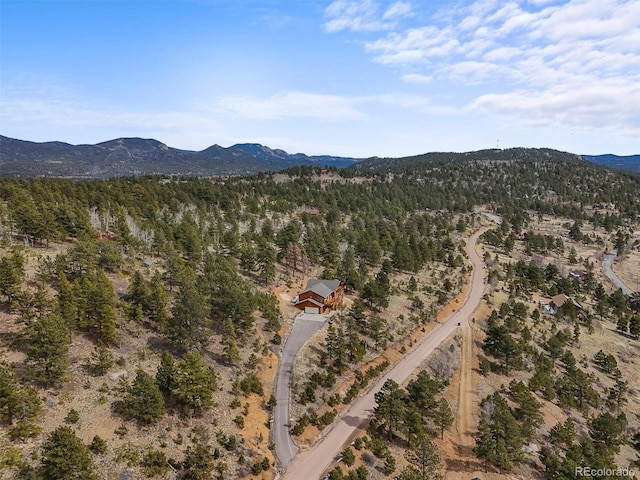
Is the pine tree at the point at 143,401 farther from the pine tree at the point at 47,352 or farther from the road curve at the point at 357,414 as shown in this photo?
the road curve at the point at 357,414

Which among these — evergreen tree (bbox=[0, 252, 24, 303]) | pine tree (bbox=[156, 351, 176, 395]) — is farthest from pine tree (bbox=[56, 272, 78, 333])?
pine tree (bbox=[156, 351, 176, 395])

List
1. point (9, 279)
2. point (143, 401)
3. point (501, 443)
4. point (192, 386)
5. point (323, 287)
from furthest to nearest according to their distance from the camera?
→ point (323, 287) → point (9, 279) → point (501, 443) → point (192, 386) → point (143, 401)

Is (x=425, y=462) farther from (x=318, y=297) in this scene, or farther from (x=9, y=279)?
(x=9, y=279)

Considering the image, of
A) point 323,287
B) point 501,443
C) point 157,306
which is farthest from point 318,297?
point 501,443

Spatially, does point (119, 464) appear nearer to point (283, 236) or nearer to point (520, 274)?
point (283, 236)

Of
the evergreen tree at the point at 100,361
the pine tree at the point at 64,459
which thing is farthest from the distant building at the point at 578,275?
the pine tree at the point at 64,459

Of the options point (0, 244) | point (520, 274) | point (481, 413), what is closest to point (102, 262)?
point (0, 244)
